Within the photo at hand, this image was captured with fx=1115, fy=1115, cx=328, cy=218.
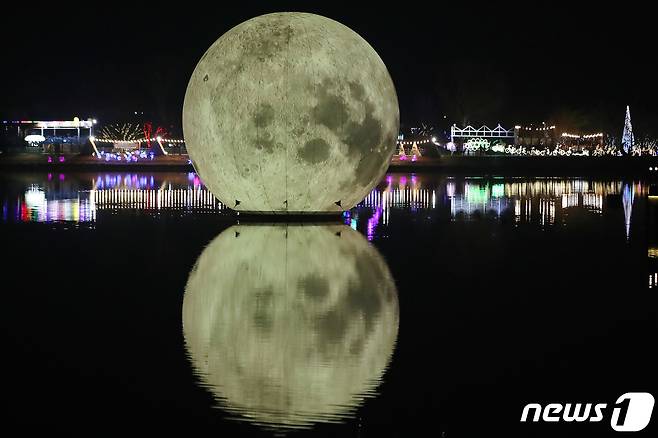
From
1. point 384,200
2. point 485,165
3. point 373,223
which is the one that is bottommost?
point 373,223

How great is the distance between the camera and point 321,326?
39.4 feet

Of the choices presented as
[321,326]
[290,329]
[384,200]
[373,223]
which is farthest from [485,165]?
[290,329]

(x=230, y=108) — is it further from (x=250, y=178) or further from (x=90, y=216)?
(x=90, y=216)

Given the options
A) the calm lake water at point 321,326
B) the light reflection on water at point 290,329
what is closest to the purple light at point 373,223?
the calm lake water at point 321,326

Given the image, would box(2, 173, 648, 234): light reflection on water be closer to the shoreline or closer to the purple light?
the purple light

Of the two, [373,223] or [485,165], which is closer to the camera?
[373,223]

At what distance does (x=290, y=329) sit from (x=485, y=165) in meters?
59.7

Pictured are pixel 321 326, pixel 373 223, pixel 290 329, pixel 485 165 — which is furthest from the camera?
pixel 485 165

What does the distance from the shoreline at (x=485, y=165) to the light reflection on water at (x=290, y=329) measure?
47.7 m

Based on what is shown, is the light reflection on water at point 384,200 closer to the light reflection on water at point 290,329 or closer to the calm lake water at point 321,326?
the calm lake water at point 321,326

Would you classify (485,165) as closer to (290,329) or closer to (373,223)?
(373,223)

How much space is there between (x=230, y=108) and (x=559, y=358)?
568 inches

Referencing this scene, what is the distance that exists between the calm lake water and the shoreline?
42.7m

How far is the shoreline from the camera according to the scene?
66438 millimetres
